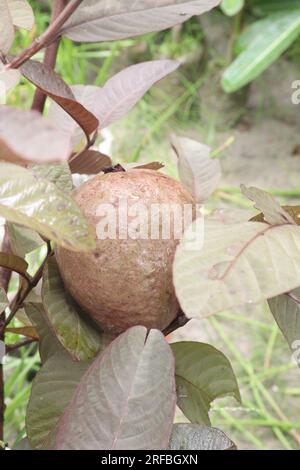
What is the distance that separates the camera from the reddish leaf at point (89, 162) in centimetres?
60

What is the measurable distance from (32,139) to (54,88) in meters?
0.23

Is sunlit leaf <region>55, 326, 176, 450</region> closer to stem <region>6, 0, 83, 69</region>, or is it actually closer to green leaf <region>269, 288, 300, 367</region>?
green leaf <region>269, 288, 300, 367</region>

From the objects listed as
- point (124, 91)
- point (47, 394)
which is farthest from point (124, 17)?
point (47, 394)

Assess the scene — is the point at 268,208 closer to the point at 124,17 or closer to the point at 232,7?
the point at 124,17

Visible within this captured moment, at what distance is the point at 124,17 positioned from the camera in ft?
1.81

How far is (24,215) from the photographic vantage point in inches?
13.8

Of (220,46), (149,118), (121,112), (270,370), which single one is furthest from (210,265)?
(220,46)

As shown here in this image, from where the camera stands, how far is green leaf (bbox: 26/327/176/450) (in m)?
0.38

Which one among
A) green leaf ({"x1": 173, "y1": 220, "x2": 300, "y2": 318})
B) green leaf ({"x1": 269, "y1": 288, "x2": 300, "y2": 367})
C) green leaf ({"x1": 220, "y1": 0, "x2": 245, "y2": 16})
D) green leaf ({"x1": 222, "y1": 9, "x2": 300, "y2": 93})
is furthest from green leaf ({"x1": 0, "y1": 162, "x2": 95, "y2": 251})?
green leaf ({"x1": 220, "y1": 0, "x2": 245, "y2": 16})

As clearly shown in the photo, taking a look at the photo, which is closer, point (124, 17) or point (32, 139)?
point (32, 139)

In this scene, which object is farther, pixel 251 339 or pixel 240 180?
pixel 240 180

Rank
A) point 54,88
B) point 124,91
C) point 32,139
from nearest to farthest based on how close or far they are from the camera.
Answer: point 32,139 < point 54,88 < point 124,91

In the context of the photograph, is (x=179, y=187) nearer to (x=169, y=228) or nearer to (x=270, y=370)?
(x=169, y=228)

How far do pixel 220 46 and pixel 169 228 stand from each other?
7.37ft
